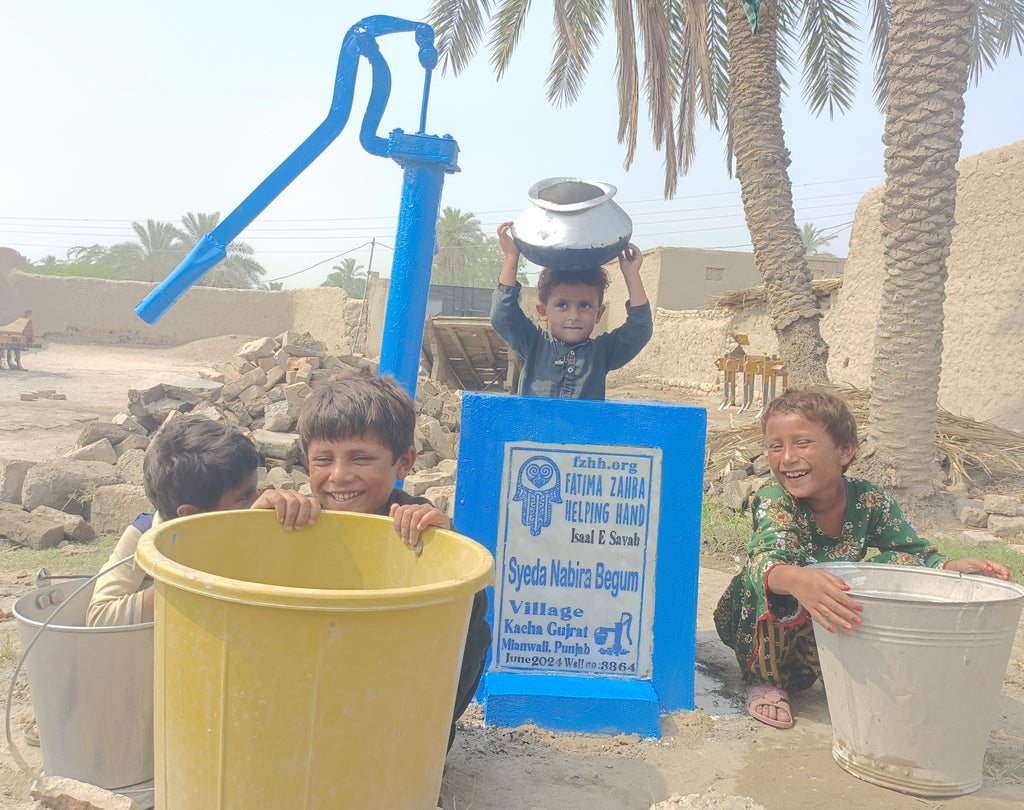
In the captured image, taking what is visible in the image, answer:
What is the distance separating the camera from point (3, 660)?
2.69 m

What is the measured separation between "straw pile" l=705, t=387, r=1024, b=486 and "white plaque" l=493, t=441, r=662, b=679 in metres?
4.28

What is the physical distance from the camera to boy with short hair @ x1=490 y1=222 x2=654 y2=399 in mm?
2904

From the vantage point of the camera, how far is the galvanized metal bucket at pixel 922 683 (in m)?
1.91

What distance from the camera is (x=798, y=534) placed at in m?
2.48

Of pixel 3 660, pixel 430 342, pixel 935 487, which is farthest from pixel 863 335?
pixel 3 660

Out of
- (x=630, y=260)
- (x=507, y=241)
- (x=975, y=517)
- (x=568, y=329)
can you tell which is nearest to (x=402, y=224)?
(x=507, y=241)

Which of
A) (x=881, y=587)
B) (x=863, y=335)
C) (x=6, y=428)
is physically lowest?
(x=6, y=428)

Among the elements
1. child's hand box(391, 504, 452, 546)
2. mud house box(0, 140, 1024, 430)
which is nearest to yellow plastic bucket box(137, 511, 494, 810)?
child's hand box(391, 504, 452, 546)

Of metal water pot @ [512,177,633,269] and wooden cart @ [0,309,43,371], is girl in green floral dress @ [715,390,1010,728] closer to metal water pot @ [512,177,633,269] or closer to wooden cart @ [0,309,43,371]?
metal water pot @ [512,177,633,269]

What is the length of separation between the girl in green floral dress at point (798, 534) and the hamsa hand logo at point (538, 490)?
0.62 metres

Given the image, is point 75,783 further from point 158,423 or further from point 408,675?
point 158,423

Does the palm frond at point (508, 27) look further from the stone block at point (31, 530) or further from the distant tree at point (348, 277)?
the distant tree at point (348, 277)

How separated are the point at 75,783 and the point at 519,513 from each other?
4.29ft

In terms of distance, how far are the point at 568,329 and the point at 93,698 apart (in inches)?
74.1
